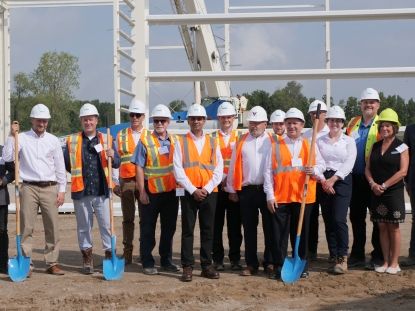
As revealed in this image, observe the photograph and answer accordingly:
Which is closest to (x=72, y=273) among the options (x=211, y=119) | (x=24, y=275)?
(x=24, y=275)

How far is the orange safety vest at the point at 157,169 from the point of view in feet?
25.2

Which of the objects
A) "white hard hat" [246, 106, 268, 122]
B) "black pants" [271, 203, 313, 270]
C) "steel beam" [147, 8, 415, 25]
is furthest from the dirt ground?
"steel beam" [147, 8, 415, 25]

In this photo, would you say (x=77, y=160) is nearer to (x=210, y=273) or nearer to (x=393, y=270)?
(x=210, y=273)

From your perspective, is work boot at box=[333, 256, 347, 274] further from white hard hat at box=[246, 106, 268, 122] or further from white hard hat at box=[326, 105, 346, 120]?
white hard hat at box=[246, 106, 268, 122]

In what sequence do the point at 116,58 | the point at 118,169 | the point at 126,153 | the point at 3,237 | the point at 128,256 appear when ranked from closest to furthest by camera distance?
1. the point at 3,237
2. the point at 126,153
3. the point at 128,256
4. the point at 118,169
5. the point at 116,58

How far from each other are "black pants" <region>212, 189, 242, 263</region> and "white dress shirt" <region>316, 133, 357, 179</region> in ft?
3.60

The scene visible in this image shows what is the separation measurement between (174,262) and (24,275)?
1852 millimetres

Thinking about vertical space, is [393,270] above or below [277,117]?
below

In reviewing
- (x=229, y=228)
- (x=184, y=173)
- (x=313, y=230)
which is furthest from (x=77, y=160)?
(x=313, y=230)

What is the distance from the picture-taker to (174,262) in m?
8.54

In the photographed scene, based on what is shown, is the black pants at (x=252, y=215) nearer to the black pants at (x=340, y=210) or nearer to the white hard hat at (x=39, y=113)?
the black pants at (x=340, y=210)

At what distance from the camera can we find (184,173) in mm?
7352

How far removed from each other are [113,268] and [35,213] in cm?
105

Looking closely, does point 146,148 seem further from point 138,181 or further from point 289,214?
point 289,214
